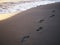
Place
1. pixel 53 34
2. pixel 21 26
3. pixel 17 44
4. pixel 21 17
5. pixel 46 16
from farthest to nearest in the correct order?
pixel 46 16
pixel 21 17
pixel 21 26
pixel 53 34
pixel 17 44

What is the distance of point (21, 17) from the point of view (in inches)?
62.7

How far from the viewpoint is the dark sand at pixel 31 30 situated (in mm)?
1183

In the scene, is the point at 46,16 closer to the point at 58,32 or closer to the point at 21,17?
the point at 21,17

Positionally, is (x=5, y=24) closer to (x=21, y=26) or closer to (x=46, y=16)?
(x=21, y=26)

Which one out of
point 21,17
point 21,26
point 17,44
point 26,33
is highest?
point 21,17

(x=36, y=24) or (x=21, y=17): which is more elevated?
(x=21, y=17)

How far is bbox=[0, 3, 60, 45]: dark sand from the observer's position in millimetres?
1183

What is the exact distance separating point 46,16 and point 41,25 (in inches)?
10.5

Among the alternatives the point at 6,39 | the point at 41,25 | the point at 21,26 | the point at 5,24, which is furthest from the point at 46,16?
the point at 6,39

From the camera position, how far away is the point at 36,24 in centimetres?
148

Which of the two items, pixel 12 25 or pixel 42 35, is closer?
pixel 42 35

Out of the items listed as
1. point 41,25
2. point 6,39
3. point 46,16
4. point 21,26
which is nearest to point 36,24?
point 41,25

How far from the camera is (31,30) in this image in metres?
1.35

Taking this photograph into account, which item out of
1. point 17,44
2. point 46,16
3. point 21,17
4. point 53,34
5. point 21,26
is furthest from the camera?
point 46,16
